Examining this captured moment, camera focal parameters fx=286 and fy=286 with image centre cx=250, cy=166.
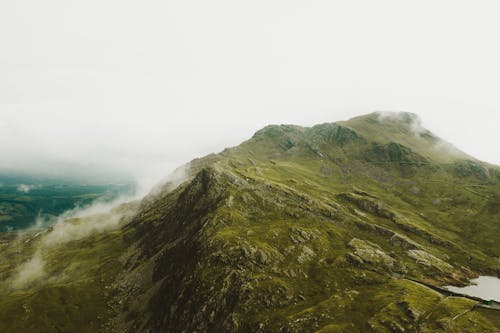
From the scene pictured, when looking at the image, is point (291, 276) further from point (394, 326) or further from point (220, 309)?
point (394, 326)

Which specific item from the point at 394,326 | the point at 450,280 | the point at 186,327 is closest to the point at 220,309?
the point at 186,327

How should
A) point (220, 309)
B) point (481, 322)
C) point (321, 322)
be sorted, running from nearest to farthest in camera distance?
point (481, 322)
point (321, 322)
point (220, 309)

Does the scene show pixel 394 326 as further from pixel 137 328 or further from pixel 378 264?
pixel 137 328

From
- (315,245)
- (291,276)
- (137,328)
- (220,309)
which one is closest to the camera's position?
(220,309)

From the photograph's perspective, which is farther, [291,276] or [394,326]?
[291,276]

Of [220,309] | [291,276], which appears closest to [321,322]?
[291,276]

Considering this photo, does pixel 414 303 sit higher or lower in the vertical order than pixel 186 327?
higher

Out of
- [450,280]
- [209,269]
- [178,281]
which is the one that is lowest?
[450,280]
